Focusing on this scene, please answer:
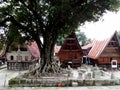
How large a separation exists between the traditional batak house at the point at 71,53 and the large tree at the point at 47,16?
7280 millimetres

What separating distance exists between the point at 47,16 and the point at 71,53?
10968 mm

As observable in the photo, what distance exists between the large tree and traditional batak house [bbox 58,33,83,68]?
23.9 ft

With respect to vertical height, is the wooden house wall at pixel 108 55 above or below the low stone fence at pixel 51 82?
above

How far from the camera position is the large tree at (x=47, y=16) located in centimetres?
1755

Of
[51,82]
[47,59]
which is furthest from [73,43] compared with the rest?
[51,82]

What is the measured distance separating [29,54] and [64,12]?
14.1 meters

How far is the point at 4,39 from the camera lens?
822 inches

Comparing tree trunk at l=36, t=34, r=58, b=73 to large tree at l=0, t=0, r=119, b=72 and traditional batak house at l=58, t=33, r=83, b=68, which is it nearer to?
large tree at l=0, t=0, r=119, b=72

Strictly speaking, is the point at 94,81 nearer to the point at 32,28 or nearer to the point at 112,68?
the point at 32,28

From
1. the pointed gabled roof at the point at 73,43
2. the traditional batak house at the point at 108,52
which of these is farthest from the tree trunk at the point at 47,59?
the traditional batak house at the point at 108,52

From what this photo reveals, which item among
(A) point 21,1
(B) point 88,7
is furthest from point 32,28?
(B) point 88,7

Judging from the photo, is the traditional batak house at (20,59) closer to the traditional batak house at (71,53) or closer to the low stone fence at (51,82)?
the traditional batak house at (71,53)

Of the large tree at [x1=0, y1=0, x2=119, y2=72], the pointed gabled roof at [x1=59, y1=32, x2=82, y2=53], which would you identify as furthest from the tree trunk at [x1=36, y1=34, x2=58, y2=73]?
the pointed gabled roof at [x1=59, y1=32, x2=82, y2=53]

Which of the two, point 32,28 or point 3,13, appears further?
point 32,28
